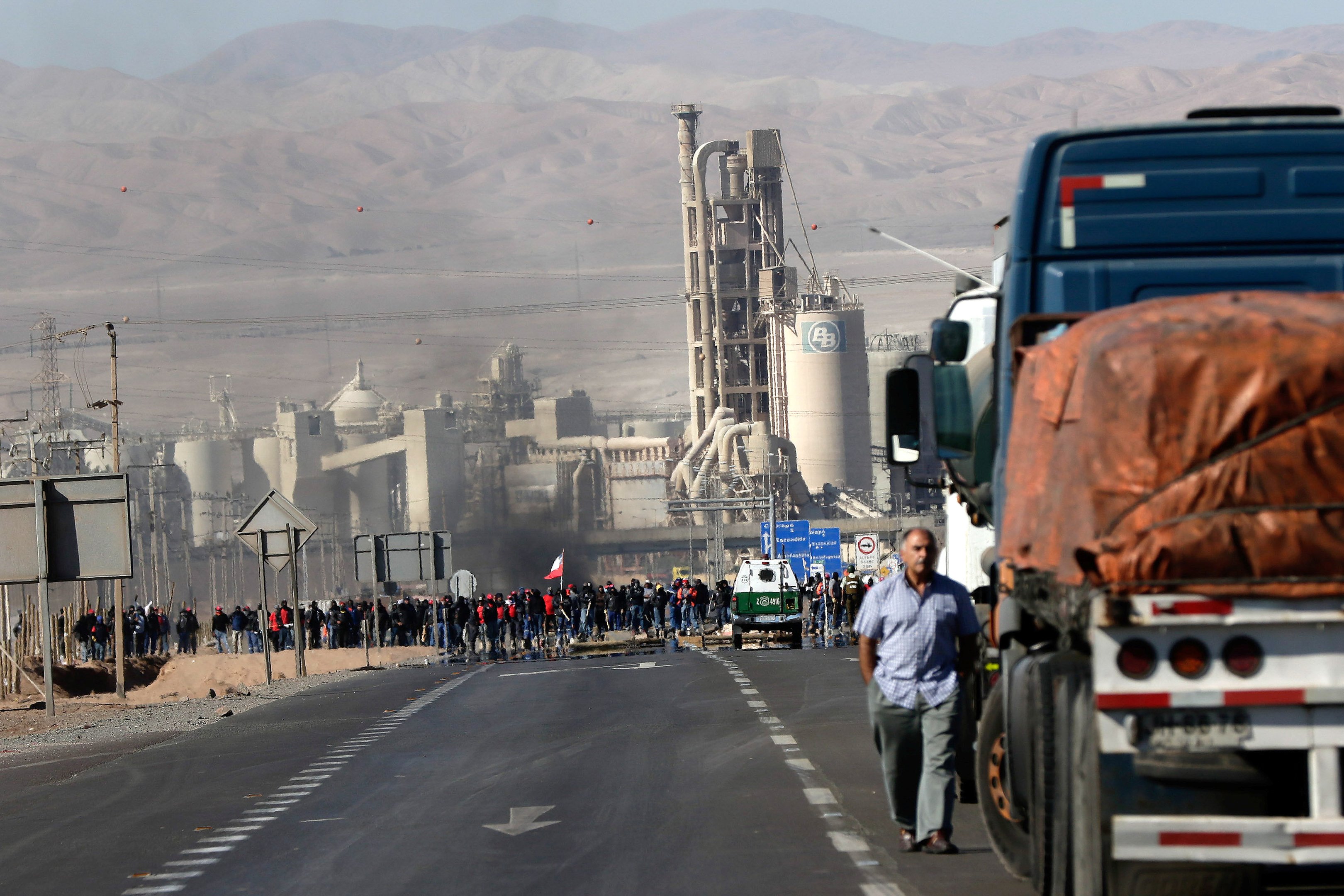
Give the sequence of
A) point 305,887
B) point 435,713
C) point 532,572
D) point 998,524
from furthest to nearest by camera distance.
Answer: point 532,572 → point 435,713 → point 305,887 → point 998,524

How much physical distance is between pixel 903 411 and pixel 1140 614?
3893 mm

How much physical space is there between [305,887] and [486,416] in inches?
5507

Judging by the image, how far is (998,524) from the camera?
26.9 feet

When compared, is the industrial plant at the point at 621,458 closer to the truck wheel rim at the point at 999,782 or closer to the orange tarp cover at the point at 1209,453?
the truck wheel rim at the point at 999,782

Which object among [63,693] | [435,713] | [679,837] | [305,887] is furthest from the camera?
[63,693]

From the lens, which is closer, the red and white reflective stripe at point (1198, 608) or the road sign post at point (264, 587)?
the red and white reflective stripe at point (1198, 608)

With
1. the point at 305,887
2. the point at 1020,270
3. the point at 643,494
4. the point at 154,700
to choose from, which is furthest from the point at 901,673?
the point at 643,494

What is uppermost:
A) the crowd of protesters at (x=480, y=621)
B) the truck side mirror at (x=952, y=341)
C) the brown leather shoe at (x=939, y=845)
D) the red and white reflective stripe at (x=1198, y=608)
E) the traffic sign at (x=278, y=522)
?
the truck side mirror at (x=952, y=341)

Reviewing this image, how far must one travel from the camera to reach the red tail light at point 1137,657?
564 cm

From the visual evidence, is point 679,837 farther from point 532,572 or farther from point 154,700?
point 532,572

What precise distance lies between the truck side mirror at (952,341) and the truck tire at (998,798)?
160 centimetres

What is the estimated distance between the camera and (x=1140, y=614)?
558cm

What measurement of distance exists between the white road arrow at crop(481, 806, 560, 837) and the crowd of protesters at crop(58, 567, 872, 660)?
109 feet

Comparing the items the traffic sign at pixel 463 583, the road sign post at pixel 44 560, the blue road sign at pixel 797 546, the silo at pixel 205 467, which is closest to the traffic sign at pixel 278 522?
the road sign post at pixel 44 560
